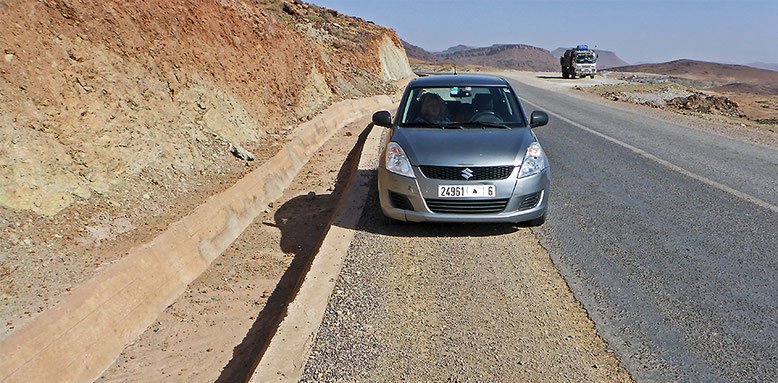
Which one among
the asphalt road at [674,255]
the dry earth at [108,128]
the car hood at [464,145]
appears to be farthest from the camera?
the car hood at [464,145]

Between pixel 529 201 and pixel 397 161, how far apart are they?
138 cm

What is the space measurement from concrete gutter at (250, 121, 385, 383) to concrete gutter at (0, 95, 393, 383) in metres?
0.27

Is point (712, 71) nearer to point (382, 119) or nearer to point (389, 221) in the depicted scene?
point (382, 119)

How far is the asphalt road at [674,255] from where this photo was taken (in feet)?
11.2

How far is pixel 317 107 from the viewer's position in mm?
16172

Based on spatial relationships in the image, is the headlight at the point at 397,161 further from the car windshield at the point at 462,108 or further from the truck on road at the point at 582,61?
the truck on road at the point at 582,61

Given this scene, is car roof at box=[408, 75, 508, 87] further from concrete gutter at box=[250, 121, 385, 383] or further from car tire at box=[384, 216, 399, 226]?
car tire at box=[384, 216, 399, 226]

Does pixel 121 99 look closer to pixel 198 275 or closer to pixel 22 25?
pixel 22 25

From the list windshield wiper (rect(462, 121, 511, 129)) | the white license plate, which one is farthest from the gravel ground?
windshield wiper (rect(462, 121, 511, 129))

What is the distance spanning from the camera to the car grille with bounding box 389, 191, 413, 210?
559 centimetres

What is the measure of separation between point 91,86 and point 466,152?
4.75 metres

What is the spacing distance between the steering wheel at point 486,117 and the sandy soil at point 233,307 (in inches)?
93.0

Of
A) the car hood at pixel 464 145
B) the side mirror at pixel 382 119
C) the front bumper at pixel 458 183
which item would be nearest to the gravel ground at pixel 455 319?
the front bumper at pixel 458 183

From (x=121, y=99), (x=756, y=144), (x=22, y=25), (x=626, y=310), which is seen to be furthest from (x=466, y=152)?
(x=756, y=144)
